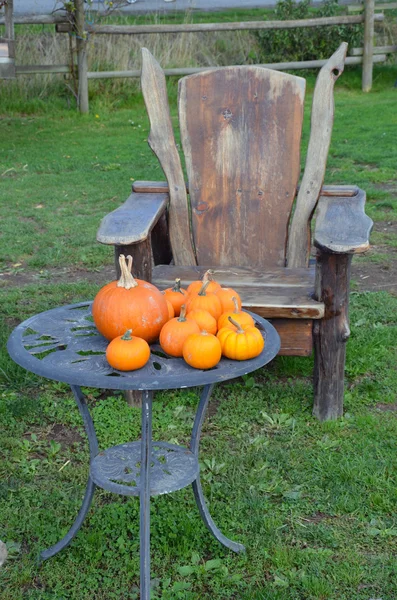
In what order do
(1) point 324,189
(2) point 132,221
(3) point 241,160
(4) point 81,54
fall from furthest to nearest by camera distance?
(4) point 81,54 < (3) point 241,160 < (1) point 324,189 < (2) point 132,221

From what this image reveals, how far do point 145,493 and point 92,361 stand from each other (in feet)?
1.54

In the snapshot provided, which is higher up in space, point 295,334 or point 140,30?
point 140,30

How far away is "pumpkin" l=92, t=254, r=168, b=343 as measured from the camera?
229 cm

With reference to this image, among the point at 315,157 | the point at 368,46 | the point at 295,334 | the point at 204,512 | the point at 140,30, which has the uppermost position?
the point at 140,30

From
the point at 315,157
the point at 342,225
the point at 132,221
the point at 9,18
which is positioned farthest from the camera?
the point at 9,18

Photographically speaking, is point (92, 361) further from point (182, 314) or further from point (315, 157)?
point (315, 157)

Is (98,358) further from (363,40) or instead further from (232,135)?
(363,40)

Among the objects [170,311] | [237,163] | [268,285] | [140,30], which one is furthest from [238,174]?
[140,30]

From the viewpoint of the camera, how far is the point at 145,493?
7.88 feet

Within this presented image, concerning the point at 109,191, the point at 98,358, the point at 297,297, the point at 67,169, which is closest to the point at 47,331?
the point at 98,358

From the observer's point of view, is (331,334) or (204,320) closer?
(204,320)

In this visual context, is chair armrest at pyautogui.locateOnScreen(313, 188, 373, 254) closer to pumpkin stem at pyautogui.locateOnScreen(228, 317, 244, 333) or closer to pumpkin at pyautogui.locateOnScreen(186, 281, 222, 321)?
pumpkin at pyautogui.locateOnScreen(186, 281, 222, 321)

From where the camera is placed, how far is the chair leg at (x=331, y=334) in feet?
10.6

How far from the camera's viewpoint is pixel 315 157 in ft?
13.2
